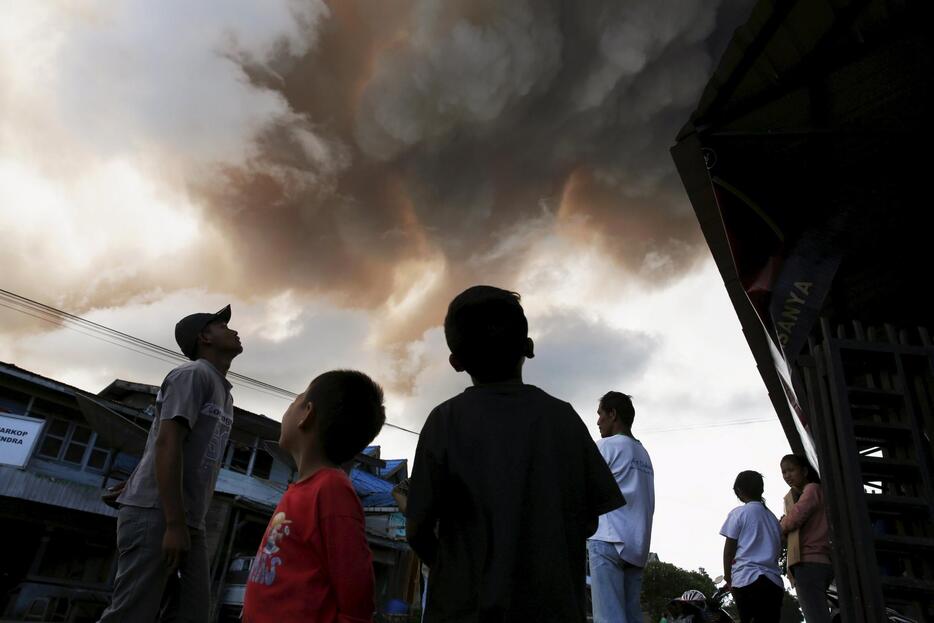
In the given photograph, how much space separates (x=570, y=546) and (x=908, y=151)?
479 cm

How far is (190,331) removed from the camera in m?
2.99

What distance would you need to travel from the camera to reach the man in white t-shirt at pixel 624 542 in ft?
10.9

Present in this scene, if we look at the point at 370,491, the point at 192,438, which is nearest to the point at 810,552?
the point at 192,438

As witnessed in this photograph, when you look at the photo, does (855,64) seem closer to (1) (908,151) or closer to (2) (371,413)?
(1) (908,151)

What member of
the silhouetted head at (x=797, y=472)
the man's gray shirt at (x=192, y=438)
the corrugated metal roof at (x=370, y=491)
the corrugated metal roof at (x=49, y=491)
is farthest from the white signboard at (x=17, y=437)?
the silhouetted head at (x=797, y=472)

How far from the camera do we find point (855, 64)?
4.46 m

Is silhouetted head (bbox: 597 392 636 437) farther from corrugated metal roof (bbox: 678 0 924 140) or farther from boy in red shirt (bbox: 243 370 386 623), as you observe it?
corrugated metal roof (bbox: 678 0 924 140)

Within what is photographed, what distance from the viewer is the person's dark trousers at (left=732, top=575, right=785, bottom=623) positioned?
4.36m

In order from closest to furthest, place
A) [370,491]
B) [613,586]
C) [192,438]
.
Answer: [192,438], [613,586], [370,491]

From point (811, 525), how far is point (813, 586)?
0.44 m

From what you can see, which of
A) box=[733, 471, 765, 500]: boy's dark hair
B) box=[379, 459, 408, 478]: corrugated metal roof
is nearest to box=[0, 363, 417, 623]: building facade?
box=[379, 459, 408, 478]: corrugated metal roof

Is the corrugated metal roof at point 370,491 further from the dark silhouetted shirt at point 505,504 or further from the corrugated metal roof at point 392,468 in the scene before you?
the dark silhouetted shirt at point 505,504

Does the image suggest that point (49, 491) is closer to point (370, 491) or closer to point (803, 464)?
point (370, 491)

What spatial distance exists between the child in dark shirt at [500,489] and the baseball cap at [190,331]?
175 cm
